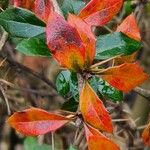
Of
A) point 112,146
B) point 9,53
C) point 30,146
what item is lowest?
point 30,146

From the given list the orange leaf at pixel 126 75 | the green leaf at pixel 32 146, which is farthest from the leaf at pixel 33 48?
the green leaf at pixel 32 146

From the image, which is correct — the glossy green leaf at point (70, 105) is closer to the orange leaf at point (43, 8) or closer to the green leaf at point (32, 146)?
the orange leaf at point (43, 8)

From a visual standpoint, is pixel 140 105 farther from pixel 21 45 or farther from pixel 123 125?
pixel 21 45

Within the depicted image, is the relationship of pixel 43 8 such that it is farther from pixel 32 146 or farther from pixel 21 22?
pixel 32 146

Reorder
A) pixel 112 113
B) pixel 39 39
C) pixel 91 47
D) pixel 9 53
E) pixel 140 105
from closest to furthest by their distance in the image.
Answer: pixel 91 47
pixel 39 39
pixel 112 113
pixel 9 53
pixel 140 105

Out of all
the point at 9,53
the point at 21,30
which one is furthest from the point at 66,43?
the point at 9,53

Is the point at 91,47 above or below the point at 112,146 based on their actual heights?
above
